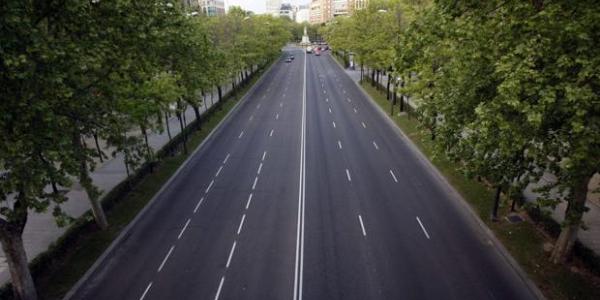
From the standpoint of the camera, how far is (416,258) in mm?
15250

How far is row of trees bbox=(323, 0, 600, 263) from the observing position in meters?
9.62

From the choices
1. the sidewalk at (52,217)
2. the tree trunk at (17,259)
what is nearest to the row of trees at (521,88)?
the sidewalk at (52,217)

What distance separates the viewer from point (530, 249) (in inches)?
603

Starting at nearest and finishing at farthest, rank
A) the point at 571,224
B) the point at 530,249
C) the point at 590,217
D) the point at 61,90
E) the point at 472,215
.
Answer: the point at 61,90
the point at 571,224
the point at 530,249
the point at 590,217
the point at 472,215

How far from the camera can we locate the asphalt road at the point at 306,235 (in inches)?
545

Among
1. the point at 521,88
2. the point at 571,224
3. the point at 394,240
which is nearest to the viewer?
the point at 521,88

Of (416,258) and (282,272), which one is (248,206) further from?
(416,258)

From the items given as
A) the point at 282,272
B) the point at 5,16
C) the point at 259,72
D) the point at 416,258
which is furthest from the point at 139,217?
the point at 259,72

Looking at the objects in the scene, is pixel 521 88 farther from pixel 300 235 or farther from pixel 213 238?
pixel 213 238

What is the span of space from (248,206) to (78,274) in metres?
7.92

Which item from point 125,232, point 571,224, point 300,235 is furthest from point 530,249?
point 125,232

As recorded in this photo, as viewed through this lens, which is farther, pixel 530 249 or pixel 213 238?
pixel 213 238

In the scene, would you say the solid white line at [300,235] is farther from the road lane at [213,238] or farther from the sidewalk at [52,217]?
the sidewalk at [52,217]

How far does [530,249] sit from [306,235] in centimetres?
873
